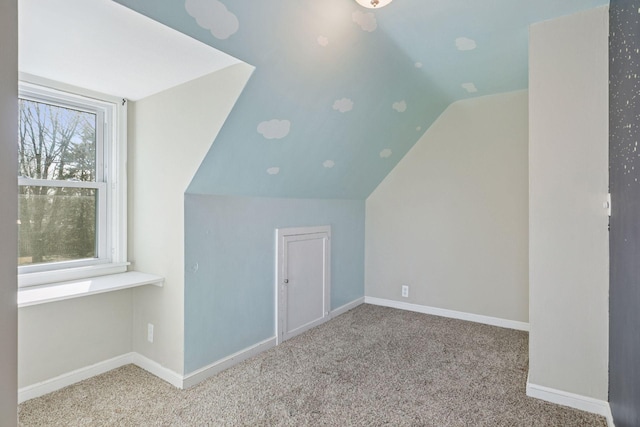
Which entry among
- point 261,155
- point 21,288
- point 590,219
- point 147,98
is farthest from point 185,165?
point 590,219

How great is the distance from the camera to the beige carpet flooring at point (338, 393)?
71.6 inches

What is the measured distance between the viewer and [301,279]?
10.1 ft

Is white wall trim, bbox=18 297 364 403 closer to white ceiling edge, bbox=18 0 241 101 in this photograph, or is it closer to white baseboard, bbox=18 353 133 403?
white baseboard, bbox=18 353 133 403

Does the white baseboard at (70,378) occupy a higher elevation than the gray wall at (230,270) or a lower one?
lower

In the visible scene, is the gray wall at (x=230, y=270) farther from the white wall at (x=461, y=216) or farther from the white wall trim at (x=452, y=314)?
the white wall trim at (x=452, y=314)

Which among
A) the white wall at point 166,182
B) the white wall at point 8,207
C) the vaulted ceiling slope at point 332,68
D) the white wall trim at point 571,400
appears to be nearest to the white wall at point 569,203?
the white wall trim at point 571,400

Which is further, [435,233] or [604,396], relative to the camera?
[435,233]

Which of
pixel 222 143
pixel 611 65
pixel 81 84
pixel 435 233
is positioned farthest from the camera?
pixel 435 233

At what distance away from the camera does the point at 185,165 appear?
2.10m

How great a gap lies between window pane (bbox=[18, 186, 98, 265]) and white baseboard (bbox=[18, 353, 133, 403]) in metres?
0.71

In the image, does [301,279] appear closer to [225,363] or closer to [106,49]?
[225,363]

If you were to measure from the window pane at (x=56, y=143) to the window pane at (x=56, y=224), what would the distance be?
0.36 feet

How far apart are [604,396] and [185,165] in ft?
8.72

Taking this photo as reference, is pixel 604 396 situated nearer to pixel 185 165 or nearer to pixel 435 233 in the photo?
pixel 435 233
